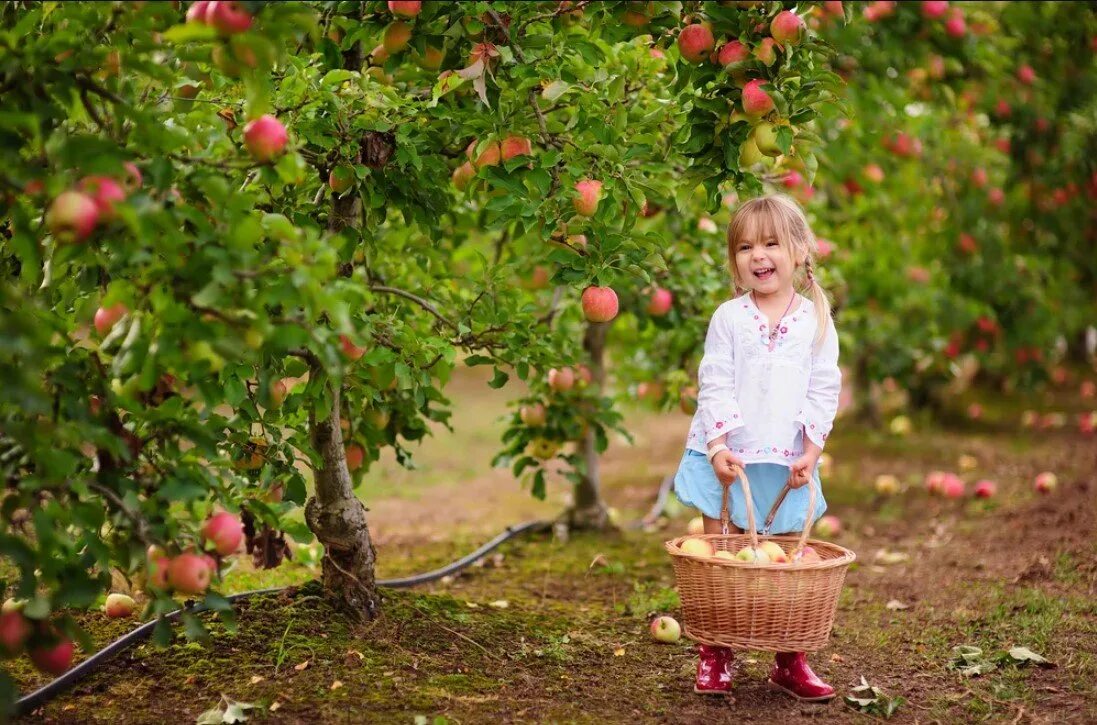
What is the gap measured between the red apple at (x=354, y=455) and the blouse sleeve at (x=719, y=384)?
1336 millimetres

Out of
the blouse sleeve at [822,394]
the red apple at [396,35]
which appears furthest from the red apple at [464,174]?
the blouse sleeve at [822,394]

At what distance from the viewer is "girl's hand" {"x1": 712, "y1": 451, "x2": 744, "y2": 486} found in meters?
3.03

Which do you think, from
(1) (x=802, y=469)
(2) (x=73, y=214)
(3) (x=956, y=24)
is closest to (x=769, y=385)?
(1) (x=802, y=469)

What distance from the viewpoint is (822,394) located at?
3.14 m

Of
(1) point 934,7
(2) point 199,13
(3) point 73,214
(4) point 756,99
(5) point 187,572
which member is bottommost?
(5) point 187,572

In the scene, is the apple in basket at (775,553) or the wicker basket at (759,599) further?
the apple in basket at (775,553)

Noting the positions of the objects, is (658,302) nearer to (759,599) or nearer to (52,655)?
(759,599)

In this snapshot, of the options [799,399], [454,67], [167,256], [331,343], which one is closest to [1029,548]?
[799,399]

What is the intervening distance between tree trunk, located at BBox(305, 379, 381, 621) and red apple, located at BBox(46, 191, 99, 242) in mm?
1282

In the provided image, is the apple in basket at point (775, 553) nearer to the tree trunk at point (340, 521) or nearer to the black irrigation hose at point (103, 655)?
the tree trunk at point (340, 521)

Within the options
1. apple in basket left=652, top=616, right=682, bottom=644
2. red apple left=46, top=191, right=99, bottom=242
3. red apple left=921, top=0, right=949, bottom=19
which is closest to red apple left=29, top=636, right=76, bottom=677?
red apple left=46, top=191, right=99, bottom=242

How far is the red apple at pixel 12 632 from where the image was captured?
2.20 metres

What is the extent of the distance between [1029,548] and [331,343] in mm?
3632

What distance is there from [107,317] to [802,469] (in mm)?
1918
